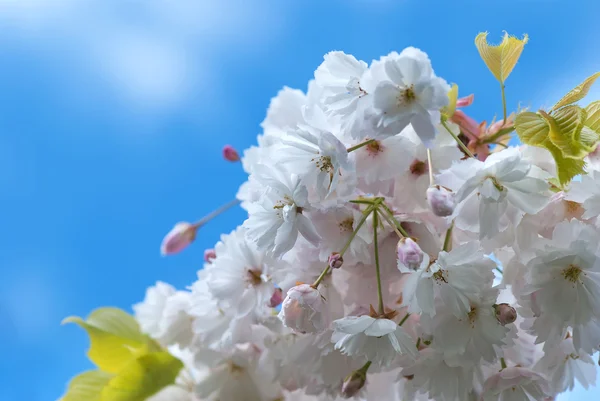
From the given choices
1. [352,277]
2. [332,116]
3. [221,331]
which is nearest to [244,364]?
[221,331]

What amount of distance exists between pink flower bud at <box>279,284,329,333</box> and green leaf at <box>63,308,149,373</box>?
1.07 feet

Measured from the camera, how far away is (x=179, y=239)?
0.73 meters

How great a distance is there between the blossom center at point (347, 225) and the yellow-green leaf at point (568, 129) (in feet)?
0.52

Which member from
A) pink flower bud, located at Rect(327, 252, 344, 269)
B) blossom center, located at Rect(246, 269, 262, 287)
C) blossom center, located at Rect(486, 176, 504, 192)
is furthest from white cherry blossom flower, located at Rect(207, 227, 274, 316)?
blossom center, located at Rect(486, 176, 504, 192)

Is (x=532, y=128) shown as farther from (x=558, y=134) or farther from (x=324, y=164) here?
(x=324, y=164)

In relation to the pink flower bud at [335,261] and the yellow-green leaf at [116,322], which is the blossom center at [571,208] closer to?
the pink flower bud at [335,261]

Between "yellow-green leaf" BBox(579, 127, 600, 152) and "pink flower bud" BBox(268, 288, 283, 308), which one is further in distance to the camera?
"pink flower bud" BBox(268, 288, 283, 308)

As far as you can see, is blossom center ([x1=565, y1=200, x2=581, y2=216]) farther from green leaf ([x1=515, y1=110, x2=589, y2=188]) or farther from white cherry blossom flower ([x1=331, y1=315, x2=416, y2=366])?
white cherry blossom flower ([x1=331, y1=315, x2=416, y2=366])

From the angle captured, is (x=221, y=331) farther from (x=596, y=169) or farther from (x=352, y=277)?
(x=596, y=169)

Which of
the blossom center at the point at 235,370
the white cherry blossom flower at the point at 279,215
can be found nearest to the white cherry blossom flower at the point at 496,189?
the white cherry blossom flower at the point at 279,215

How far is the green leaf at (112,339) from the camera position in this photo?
68 cm

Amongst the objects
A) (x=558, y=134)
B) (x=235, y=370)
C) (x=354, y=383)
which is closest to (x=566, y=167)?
(x=558, y=134)

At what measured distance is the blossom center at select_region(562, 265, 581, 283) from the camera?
15.8 inches

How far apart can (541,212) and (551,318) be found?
8 centimetres
